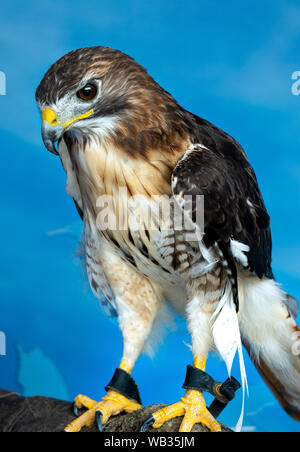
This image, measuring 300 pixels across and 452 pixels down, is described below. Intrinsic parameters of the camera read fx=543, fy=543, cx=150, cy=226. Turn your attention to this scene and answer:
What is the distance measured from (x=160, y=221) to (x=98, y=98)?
0.42m

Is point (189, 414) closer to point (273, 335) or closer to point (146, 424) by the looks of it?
point (146, 424)

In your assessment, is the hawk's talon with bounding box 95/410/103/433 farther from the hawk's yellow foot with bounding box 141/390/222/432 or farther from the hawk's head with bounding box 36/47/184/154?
the hawk's head with bounding box 36/47/184/154

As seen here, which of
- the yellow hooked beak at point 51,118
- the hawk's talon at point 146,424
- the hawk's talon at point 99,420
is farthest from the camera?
the hawk's talon at point 99,420

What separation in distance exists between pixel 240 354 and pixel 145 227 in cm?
56

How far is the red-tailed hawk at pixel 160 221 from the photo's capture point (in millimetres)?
1624

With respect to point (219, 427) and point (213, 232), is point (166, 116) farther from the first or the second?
point (219, 427)

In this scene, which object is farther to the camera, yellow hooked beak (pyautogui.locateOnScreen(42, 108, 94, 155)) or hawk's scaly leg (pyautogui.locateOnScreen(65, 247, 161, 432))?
hawk's scaly leg (pyautogui.locateOnScreen(65, 247, 161, 432))

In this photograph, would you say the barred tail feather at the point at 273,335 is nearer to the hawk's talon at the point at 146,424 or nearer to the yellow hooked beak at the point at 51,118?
the hawk's talon at the point at 146,424

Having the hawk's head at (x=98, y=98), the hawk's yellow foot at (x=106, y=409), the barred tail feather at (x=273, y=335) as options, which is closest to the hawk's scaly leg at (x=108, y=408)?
the hawk's yellow foot at (x=106, y=409)

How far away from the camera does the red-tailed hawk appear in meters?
1.62

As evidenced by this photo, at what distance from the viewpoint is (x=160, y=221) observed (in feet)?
5.66

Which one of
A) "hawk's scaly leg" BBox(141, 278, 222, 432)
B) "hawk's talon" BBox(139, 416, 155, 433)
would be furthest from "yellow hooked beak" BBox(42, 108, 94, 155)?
"hawk's talon" BBox(139, 416, 155, 433)
